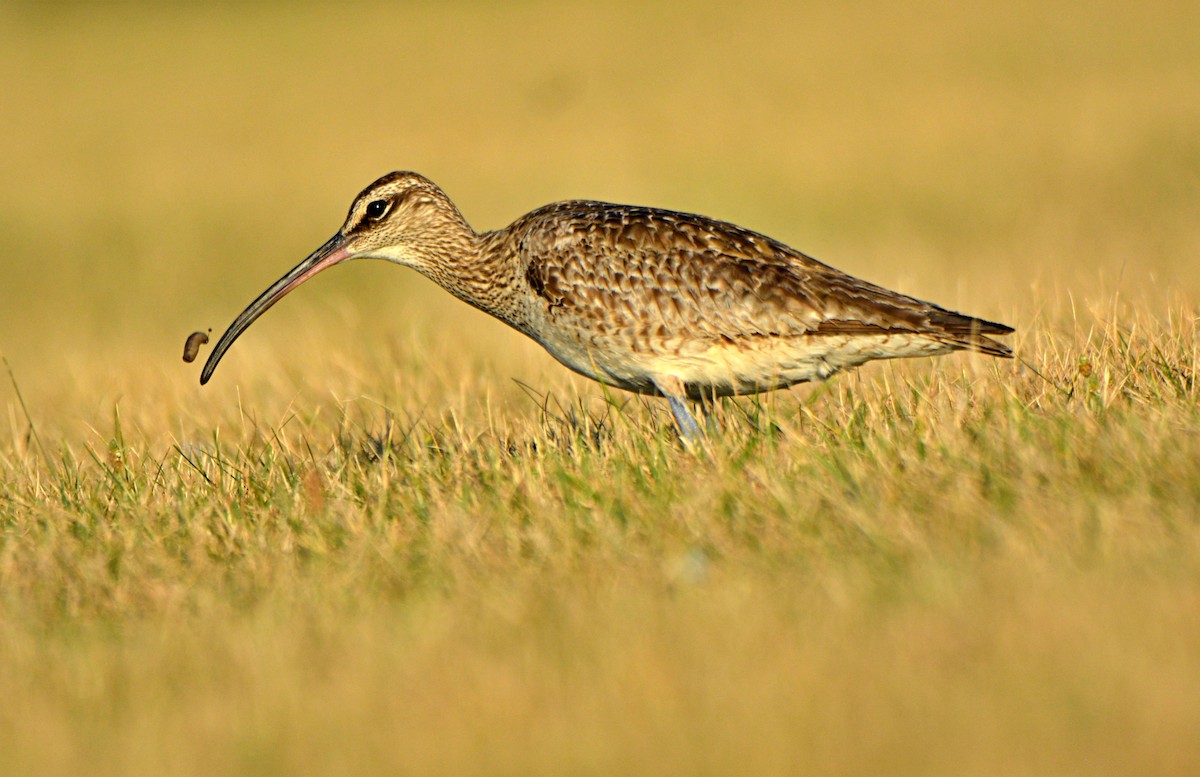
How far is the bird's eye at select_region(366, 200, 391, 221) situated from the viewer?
26.7 ft

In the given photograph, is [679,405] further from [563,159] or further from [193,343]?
[563,159]

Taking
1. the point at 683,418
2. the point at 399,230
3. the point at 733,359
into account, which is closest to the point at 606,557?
the point at 683,418

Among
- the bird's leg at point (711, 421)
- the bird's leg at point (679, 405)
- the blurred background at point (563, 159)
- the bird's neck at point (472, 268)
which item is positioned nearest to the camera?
the bird's leg at point (711, 421)

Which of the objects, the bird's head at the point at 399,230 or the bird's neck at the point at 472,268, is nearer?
the bird's neck at the point at 472,268

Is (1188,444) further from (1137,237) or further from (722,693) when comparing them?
(1137,237)

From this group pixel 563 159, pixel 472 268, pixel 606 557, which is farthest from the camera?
pixel 563 159

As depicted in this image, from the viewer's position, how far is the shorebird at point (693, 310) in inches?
271

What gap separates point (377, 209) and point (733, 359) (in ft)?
7.87

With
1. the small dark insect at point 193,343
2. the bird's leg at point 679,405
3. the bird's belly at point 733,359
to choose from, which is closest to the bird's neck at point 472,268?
the bird's belly at point 733,359

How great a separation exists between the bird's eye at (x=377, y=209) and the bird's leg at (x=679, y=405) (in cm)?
207

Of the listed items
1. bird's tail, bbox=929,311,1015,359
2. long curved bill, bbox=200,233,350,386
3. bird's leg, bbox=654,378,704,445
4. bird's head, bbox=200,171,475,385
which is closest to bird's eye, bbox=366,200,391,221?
bird's head, bbox=200,171,475,385

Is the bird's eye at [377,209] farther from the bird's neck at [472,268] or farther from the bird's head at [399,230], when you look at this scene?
the bird's neck at [472,268]

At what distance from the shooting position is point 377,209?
26.8ft

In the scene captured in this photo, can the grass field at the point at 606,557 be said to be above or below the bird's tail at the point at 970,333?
below
